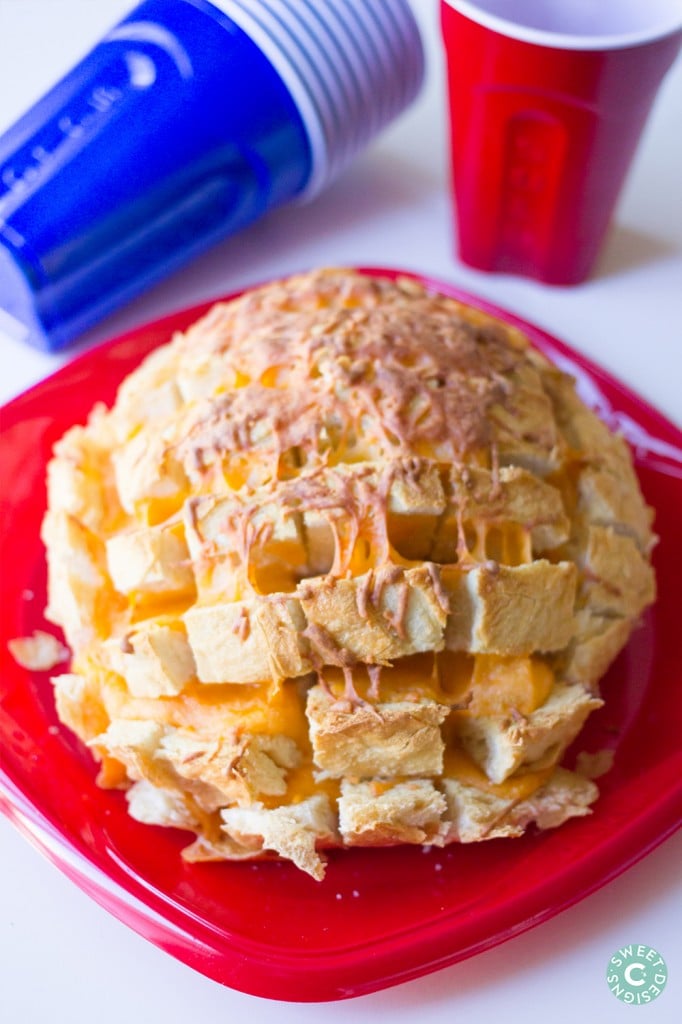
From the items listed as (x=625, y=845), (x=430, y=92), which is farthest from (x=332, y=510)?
(x=430, y=92)

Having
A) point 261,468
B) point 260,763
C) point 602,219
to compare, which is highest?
point 261,468

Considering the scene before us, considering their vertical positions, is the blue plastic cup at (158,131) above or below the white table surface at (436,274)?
above

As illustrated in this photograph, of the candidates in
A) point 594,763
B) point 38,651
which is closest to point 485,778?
point 594,763

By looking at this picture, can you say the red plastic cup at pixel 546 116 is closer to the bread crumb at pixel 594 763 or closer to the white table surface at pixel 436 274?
the white table surface at pixel 436 274

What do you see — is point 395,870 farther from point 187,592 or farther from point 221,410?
point 221,410

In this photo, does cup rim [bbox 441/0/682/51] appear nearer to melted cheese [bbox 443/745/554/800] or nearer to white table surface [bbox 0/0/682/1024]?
white table surface [bbox 0/0/682/1024]

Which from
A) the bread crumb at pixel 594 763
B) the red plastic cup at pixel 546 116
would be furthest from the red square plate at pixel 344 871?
the red plastic cup at pixel 546 116
